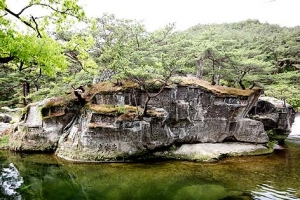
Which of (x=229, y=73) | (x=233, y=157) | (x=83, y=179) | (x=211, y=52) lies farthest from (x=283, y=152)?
(x=83, y=179)

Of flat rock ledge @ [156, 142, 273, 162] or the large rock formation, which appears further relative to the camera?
flat rock ledge @ [156, 142, 273, 162]

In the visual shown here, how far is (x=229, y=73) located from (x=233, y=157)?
8077 millimetres

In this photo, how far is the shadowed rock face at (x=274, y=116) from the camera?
2580 centimetres

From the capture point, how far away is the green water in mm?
12656

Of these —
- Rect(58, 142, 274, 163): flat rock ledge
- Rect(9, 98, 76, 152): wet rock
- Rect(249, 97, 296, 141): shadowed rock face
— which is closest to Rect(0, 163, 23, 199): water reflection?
Rect(9, 98, 76, 152): wet rock

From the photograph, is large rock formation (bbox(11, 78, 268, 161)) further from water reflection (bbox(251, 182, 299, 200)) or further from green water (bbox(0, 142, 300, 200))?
water reflection (bbox(251, 182, 299, 200))

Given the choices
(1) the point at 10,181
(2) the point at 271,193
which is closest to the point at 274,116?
(2) the point at 271,193

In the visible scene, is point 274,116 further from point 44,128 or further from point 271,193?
point 44,128

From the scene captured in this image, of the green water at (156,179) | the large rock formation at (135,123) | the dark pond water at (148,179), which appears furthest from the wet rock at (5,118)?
the green water at (156,179)

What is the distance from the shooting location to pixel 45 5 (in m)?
8.30

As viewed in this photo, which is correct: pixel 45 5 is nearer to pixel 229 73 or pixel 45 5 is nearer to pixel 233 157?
pixel 233 157

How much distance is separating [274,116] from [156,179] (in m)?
16.0

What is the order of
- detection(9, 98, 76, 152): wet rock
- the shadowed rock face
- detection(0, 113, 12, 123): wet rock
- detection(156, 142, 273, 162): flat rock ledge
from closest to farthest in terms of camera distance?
detection(156, 142, 273, 162): flat rock ledge < detection(9, 98, 76, 152): wet rock < the shadowed rock face < detection(0, 113, 12, 123): wet rock

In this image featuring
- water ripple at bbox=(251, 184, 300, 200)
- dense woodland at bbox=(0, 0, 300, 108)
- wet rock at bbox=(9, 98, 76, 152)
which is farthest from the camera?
wet rock at bbox=(9, 98, 76, 152)
